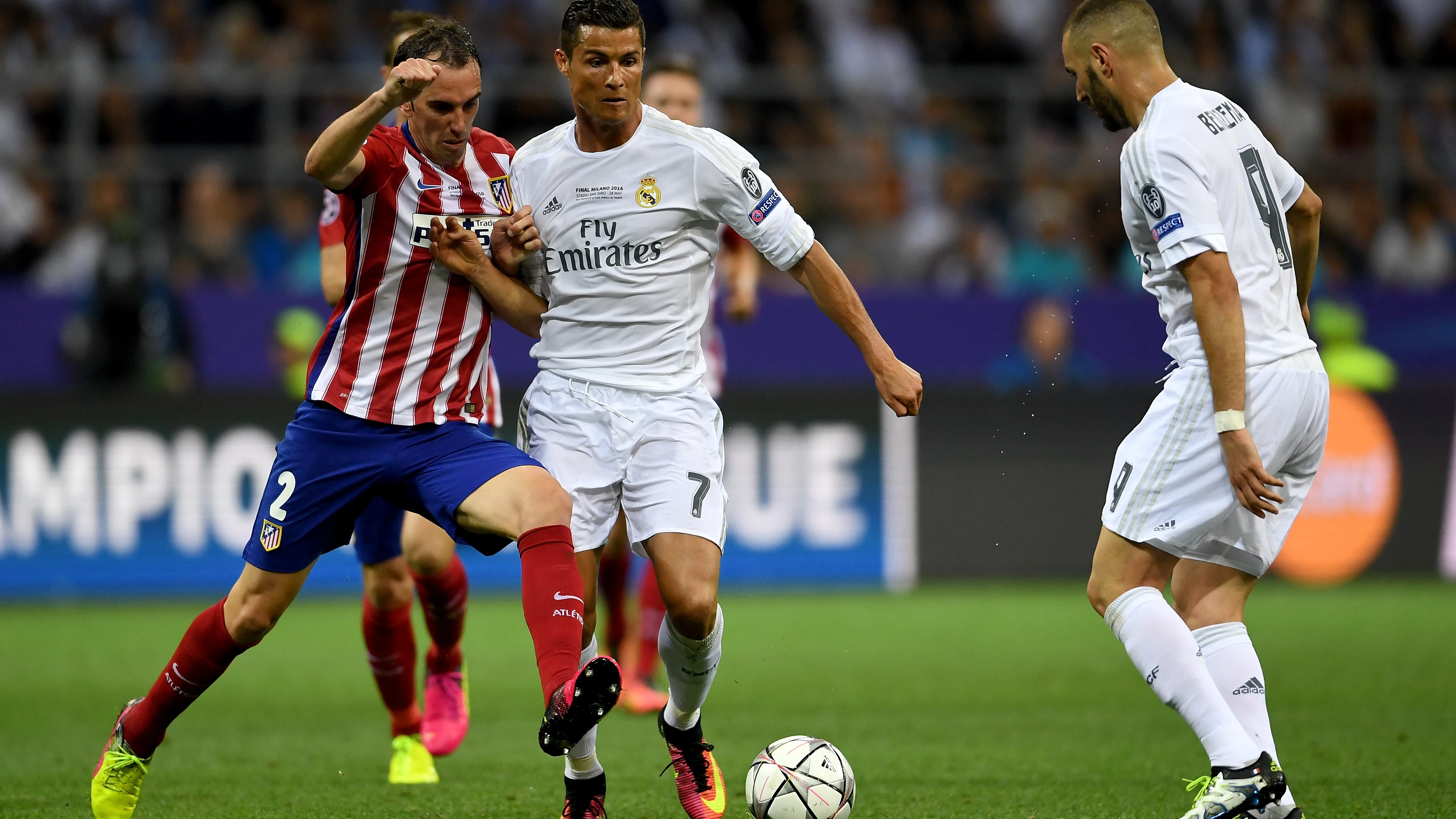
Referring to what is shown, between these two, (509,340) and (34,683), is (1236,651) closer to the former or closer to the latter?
(34,683)

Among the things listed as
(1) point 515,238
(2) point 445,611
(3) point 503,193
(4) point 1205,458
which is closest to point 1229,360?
(4) point 1205,458

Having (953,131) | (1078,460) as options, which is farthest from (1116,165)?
(1078,460)

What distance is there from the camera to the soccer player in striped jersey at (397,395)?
15.4 ft

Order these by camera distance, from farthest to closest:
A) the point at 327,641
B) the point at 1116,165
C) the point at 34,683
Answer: the point at 1116,165
the point at 327,641
the point at 34,683

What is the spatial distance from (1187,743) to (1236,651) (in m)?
1.92

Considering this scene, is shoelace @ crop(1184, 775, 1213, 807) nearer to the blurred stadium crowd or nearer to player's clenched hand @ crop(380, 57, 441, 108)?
player's clenched hand @ crop(380, 57, 441, 108)

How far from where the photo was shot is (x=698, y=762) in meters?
5.00

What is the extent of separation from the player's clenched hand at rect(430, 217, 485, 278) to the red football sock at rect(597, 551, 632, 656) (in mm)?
2896

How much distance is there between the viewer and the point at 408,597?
19.7 ft

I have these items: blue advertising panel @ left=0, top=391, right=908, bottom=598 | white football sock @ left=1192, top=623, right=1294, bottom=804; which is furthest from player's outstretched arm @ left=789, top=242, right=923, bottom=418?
blue advertising panel @ left=0, top=391, right=908, bottom=598

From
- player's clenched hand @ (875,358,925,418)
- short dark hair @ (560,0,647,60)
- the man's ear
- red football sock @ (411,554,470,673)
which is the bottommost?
red football sock @ (411,554,470,673)

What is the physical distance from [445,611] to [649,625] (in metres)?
1.75

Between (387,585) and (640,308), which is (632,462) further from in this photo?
(387,585)

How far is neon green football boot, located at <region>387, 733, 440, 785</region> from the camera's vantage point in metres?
5.68
